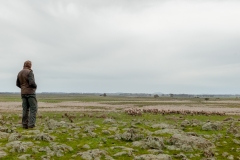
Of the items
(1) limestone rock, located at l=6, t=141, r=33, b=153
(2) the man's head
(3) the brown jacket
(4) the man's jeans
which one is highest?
(2) the man's head

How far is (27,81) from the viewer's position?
16828mm

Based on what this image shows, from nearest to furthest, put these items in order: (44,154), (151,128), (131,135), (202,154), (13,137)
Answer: (44,154) → (202,154) → (13,137) → (131,135) → (151,128)

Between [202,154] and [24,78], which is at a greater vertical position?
[24,78]

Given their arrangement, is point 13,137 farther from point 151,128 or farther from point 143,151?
point 151,128

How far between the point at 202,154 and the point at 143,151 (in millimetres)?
2937

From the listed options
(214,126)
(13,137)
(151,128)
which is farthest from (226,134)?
(13,137)

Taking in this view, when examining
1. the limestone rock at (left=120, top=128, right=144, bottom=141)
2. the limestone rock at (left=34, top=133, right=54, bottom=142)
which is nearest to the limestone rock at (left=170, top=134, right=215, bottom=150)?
the limestone rock at (left=120, top=128, right=144, bottom=141)

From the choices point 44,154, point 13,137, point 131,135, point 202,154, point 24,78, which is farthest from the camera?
point 24,78

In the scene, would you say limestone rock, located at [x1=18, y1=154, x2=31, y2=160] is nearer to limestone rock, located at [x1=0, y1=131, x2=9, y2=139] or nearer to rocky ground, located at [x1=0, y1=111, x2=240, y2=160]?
rocky ground, located at [x1=0, y1=111, x2=240, y2=160]

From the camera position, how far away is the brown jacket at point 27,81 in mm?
16484

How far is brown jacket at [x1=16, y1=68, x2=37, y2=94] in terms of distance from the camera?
16.5m

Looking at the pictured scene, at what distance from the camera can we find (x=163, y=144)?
14203 mm

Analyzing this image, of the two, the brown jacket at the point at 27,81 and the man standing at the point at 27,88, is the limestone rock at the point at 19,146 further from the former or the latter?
the brown jacket at the point at 27,81

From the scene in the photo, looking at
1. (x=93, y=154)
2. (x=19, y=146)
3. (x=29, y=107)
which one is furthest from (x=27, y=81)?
(x=93, y=154)
